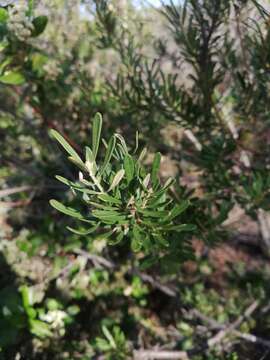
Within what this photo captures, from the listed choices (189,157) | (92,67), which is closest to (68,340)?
(189,157)

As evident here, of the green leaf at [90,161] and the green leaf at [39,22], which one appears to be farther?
the green leaf at [39,22]

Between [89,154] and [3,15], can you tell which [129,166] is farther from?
[3,15]

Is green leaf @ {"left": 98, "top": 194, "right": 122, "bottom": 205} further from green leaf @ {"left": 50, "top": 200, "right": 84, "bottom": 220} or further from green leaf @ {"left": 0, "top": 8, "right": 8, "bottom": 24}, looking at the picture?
green leaf @ {"left": 0, "top": 8, "right": 8, "bottom": 24}

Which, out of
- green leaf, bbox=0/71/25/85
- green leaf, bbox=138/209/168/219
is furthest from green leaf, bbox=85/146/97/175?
green leaf, bbox=0/71/25/85

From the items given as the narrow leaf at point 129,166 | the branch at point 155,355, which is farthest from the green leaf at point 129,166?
the branch at point 155,355

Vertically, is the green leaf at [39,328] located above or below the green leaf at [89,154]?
below

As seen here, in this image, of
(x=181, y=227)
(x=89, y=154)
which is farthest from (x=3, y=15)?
(x=181, y=227)

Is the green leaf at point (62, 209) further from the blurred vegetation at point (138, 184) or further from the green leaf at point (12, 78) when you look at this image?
the green leaf at point (12, 78)

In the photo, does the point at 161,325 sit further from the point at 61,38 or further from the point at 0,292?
the point at 61,38
